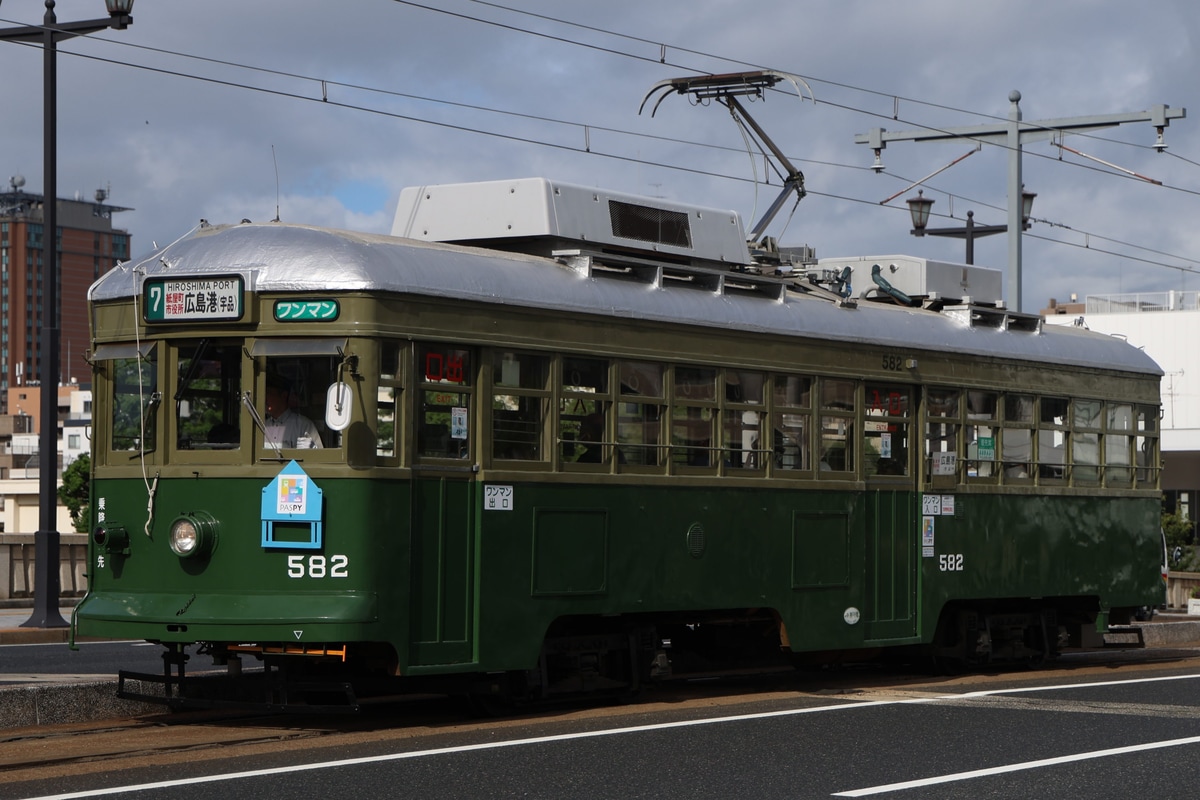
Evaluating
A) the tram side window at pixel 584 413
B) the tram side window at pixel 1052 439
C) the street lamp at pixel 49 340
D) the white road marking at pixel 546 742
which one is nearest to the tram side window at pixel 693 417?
the tram side window at pixel 584 413

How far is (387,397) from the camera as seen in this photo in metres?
11.0

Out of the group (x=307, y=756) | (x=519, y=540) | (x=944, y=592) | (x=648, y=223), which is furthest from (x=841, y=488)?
(x=307, y=756)

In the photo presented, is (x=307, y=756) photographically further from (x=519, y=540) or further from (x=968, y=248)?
(x=968, y=248)

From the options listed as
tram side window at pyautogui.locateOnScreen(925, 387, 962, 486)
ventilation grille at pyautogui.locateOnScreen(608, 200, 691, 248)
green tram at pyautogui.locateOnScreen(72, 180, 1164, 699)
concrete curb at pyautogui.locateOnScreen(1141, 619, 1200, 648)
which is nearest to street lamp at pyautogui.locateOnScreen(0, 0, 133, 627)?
green tram at pyautogui.locateOnScreen(72, 180, 1164, 699)

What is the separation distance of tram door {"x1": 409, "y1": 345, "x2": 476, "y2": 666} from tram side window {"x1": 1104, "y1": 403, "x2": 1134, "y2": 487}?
312 inches

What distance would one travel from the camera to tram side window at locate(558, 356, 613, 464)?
1197cm

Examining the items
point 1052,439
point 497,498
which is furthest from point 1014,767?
A: point 1052,439

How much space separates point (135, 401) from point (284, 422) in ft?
3.64

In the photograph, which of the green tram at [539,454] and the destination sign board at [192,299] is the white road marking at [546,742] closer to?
the green tram at [539,454]

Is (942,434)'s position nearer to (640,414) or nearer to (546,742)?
(640,414)

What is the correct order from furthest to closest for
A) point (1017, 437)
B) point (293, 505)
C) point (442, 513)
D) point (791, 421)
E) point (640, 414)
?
point (1017, 437)
point (791, 421)
point (640, 414)
point (442, 513)
point (293, 505)

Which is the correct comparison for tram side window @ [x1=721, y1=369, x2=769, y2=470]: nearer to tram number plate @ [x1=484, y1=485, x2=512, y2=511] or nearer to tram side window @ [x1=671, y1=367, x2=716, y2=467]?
tram side window @ [x1=671, y1=367, x2=716, y2=467]

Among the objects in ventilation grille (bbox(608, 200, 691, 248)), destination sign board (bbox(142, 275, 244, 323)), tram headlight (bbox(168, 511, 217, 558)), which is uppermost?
ventilation grille (bbox(608, 200, 691, 248))

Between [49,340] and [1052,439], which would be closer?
[1052,439]
